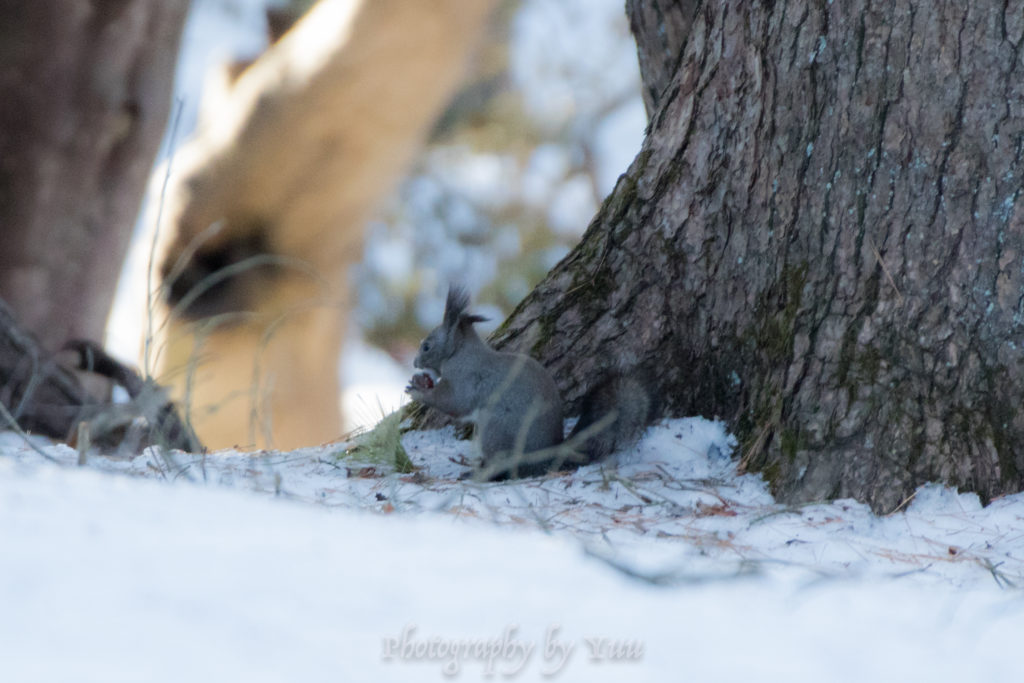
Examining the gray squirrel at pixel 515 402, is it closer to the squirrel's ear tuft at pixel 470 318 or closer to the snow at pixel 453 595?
the squirrel's ear tuft at pixel 470 318

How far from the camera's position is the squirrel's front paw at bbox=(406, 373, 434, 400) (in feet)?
9.22

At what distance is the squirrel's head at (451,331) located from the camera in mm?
2988

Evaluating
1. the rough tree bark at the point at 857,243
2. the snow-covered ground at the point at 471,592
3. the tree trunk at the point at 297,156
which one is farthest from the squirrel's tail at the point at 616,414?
the tree trunk at the point at 297,156

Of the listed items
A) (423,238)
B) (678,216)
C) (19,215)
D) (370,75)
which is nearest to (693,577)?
(678,216)

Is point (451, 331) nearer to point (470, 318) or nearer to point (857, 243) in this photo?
point (470, 318)

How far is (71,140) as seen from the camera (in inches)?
209

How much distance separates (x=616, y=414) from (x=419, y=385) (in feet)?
2.36

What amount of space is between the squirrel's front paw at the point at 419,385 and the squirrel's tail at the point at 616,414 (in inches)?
18.3

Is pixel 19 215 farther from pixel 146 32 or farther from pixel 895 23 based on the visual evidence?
pixel 895 23

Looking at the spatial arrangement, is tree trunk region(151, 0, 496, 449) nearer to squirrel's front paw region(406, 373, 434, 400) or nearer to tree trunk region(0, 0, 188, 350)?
tree trunk region(0, 0, 188, 350)

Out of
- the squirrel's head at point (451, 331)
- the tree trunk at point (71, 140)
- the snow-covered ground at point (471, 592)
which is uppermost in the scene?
the tree trunk at point (71, 140)

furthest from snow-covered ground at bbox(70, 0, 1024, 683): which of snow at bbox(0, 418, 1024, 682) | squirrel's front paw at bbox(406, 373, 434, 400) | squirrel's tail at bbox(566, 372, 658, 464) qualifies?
squirrel's front paw at bbox(406, 373, 434, 400)

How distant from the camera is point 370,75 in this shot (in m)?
6.99

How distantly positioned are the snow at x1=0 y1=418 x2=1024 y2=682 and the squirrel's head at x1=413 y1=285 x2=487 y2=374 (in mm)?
1062
